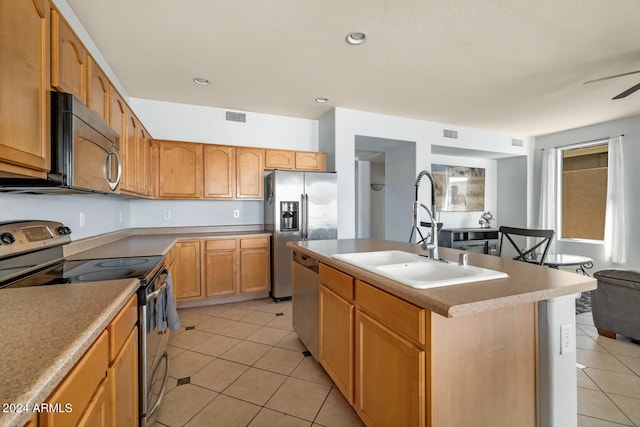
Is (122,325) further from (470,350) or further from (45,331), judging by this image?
(470,350)

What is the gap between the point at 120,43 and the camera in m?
2.43

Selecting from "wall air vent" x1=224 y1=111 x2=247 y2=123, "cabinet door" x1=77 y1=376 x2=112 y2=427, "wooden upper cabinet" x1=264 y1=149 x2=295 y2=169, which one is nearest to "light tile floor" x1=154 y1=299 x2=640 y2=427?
"cabinet door" x1=77 y1=376 x2=112 y2=427

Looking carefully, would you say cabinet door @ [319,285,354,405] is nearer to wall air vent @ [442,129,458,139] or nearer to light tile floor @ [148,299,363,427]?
light tile floor @ [148,299,363,427]

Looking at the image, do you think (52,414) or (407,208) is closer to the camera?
(52,414)

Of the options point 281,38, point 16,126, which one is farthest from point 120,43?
point 16,126

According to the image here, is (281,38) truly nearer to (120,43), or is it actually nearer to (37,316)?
(120,43)

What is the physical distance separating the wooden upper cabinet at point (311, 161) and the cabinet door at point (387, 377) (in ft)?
Answer: 9.58

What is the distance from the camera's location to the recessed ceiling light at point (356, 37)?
2.31m

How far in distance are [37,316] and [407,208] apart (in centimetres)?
458

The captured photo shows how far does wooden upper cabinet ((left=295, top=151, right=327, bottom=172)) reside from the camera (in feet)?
13.5

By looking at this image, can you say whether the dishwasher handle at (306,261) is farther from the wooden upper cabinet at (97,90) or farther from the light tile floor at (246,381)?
the wooden upper cabinet at (97,90)

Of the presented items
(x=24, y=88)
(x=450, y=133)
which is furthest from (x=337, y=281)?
(x=450, y=133)

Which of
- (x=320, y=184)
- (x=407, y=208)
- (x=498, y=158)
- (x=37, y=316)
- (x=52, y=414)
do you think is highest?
(x=498, y=158)

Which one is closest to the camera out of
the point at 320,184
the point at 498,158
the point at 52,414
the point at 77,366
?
the point at 52,414
